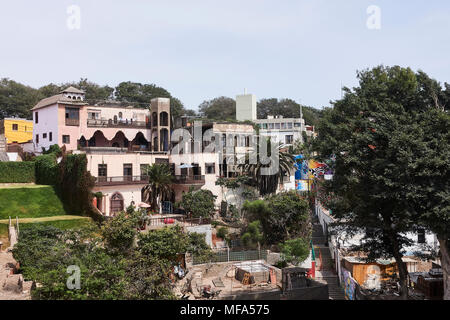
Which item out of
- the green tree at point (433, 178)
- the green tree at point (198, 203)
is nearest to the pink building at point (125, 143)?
the green tree at point (198, 203)

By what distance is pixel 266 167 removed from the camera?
4197cm

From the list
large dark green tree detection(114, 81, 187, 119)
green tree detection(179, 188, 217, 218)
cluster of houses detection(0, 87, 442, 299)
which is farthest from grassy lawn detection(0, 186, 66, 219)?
large dark green tree detection(114, 81, 187, 119)

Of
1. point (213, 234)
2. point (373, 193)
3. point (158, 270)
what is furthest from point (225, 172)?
point (373, 193)

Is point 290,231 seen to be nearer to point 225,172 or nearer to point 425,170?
point 225,172

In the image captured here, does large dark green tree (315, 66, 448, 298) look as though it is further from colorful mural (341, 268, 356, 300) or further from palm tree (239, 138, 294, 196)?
palm tree (239, 138, 294, 196)

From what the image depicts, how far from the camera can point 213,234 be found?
→ 116ft

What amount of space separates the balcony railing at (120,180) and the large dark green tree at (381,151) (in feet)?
67.1

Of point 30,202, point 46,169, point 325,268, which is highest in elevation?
point 46,169

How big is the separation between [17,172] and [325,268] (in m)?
29.4

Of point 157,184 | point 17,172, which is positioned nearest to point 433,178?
point 157,184

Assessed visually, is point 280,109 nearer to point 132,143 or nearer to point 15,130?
point 132,143

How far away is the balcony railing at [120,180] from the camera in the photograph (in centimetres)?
3659

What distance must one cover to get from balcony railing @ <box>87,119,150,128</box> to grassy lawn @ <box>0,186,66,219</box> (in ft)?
30.2

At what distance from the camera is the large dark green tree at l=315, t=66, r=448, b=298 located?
58.4 feet
